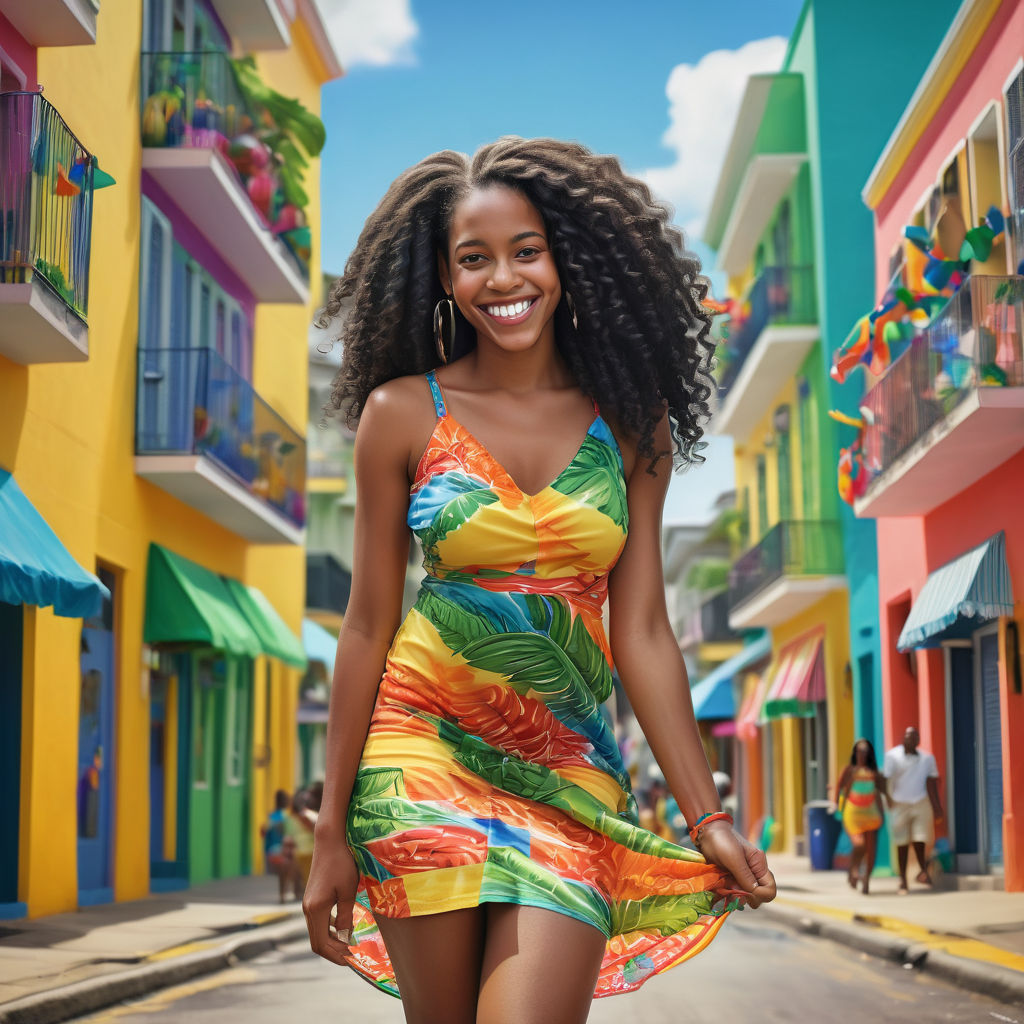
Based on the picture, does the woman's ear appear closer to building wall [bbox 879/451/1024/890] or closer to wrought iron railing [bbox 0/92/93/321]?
wrought iron railing [bbox 0/92/93/321]

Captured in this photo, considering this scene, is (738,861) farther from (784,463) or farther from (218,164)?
(784,463)

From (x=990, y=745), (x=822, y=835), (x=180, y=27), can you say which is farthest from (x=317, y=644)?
(x=990, y=745)

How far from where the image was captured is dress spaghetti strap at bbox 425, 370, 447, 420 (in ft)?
10.8

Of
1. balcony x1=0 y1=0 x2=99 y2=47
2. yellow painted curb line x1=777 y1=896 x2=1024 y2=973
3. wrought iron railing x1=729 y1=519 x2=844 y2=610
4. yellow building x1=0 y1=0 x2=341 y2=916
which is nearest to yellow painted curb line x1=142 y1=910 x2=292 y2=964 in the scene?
yellow building x1=0 y1=0 x2=341 y2=916

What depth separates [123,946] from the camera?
37.0 feet

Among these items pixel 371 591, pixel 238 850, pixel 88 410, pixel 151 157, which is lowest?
pixel 238 850

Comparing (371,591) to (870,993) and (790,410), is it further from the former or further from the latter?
(790,410)

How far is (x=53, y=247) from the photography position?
1332 cm

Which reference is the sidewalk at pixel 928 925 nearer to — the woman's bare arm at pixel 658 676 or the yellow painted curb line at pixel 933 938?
the yellow painted curb line at pixel 933 938

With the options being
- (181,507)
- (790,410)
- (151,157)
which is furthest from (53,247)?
(790,410)

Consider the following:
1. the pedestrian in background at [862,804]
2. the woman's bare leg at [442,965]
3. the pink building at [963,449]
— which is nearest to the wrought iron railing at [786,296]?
the pink building at [963,449]

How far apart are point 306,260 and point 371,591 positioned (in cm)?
2106

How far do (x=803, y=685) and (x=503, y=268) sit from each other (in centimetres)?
2474

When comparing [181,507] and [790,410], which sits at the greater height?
[790,410]
